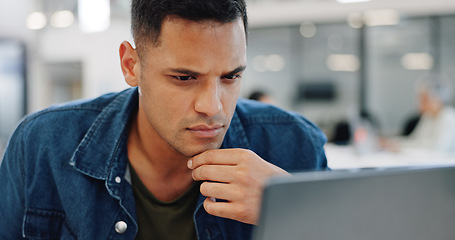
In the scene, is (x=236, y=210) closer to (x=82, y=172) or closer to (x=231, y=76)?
(x=231, y=76)

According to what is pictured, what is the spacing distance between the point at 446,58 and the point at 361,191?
6047 millimetres

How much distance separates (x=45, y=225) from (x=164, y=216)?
0.34 metres

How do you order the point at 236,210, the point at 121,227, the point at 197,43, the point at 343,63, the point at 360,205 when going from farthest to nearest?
the point at 343,63 < the point at 121,227 < the point at 197,43 < the point at 236,210 < the point at 360,205

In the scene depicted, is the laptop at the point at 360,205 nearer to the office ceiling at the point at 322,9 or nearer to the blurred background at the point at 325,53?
the blurred background at the point at 325,53

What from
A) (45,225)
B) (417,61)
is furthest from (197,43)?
(417,61)

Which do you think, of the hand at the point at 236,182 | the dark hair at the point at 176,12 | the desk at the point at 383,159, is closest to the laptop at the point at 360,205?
the hand at the point at 236,182

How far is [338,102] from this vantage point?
6.02 metres

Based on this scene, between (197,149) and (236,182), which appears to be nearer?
(236,182)

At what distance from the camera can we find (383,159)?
3.12 m

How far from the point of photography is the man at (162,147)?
0.87 meters

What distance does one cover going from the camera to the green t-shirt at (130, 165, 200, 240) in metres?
1.09

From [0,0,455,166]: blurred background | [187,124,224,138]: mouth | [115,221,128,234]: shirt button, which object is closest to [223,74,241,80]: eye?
[187,124,224,138]: mouth

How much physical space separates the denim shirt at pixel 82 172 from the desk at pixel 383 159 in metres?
1.70

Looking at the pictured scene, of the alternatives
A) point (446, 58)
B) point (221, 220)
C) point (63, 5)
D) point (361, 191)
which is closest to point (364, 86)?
point (446, 58)
